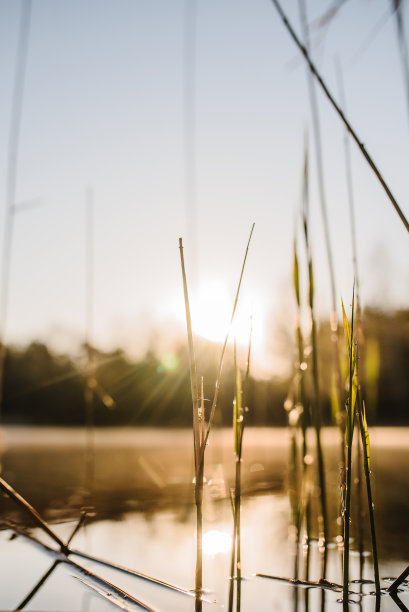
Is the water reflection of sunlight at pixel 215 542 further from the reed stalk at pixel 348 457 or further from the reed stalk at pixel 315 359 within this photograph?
the reed stalk at pixel 348 457

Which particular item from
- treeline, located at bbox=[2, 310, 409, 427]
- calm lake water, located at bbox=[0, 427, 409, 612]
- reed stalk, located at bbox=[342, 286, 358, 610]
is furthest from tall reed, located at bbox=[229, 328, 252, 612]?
treeline, located at bbox=[2, 310, 409, 427]

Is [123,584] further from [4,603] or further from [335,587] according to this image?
[335,587]

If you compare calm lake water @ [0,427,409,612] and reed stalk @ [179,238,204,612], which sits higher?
reed stalk @ [179,238,204,612]

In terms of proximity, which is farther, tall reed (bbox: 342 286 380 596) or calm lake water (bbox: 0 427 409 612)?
calm lake water (bbox: 0 427 409 612)

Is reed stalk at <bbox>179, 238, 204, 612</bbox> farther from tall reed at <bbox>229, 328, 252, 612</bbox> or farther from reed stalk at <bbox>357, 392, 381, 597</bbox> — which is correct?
reed stalk at <bbox>357, 392, 381, 597</bbox>

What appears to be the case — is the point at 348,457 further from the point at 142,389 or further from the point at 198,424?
the point at 142,389

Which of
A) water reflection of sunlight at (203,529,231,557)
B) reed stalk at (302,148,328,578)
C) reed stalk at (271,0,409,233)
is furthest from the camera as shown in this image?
water reflection of sunlight at (203,529,231,557)

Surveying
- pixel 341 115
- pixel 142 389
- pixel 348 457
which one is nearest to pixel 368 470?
pixel 348 457

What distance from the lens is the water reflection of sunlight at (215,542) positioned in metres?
1.09

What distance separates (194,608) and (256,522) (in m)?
0.68

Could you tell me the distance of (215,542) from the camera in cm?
117

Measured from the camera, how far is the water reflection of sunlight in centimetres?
109

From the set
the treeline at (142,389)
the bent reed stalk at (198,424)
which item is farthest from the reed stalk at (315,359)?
the treeline at (142,389)

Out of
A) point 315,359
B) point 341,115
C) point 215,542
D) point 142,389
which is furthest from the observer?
point 142,389
